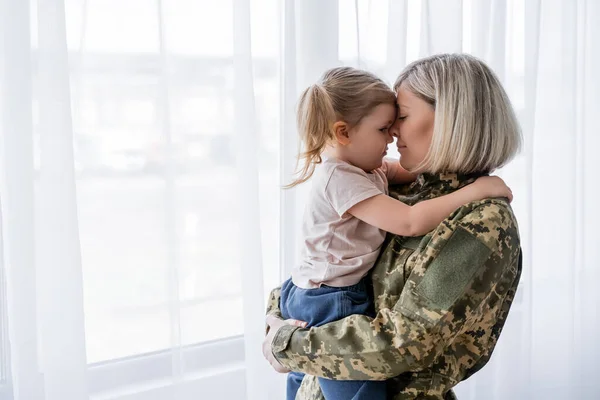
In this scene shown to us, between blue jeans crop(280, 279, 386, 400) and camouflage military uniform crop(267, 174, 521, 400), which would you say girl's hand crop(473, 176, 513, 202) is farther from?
→ blue jeans crop(280, 279, 386, 400)

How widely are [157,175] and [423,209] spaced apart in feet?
2.46

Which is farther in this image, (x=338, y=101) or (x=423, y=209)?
(x=338, y=101)

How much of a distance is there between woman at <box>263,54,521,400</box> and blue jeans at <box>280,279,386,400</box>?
33 mm

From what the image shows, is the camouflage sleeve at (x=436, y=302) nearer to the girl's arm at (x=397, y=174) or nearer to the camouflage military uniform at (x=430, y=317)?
the camouflage military uniform at (x=430, y=317)

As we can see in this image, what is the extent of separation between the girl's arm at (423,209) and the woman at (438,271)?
0.10ft

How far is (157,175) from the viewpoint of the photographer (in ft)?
5.55

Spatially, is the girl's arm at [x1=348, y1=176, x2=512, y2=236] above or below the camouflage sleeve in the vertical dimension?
above

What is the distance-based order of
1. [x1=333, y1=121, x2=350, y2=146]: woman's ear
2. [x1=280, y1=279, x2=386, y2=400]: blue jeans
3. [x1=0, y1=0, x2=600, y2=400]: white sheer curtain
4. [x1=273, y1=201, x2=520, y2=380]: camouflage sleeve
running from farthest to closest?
[x1=0, y1=0, x2=600, y2=400]: white sheer curtain
[x1=333, y1=121, x2=350, y2=146]: woman's ear
[x1=280, y1=279, x2=386, y2=400]: blue jeans
[x1=273, y1=201, x2=520, y2=380]: camouflage sleeve

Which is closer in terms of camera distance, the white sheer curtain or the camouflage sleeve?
the camouflage sleeve

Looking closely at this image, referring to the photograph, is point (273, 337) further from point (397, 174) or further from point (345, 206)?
point (397, 174)

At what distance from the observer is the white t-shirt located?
1349 millimetres

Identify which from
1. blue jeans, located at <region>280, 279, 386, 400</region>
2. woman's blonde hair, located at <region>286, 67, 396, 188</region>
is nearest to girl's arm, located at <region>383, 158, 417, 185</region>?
woman's blonde hair, located at <region>286, 67, 396, 188</region>

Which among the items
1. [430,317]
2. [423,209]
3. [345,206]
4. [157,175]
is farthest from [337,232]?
[157,175]

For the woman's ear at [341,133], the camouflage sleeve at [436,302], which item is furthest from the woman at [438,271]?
the woman's ear at [341,133]
